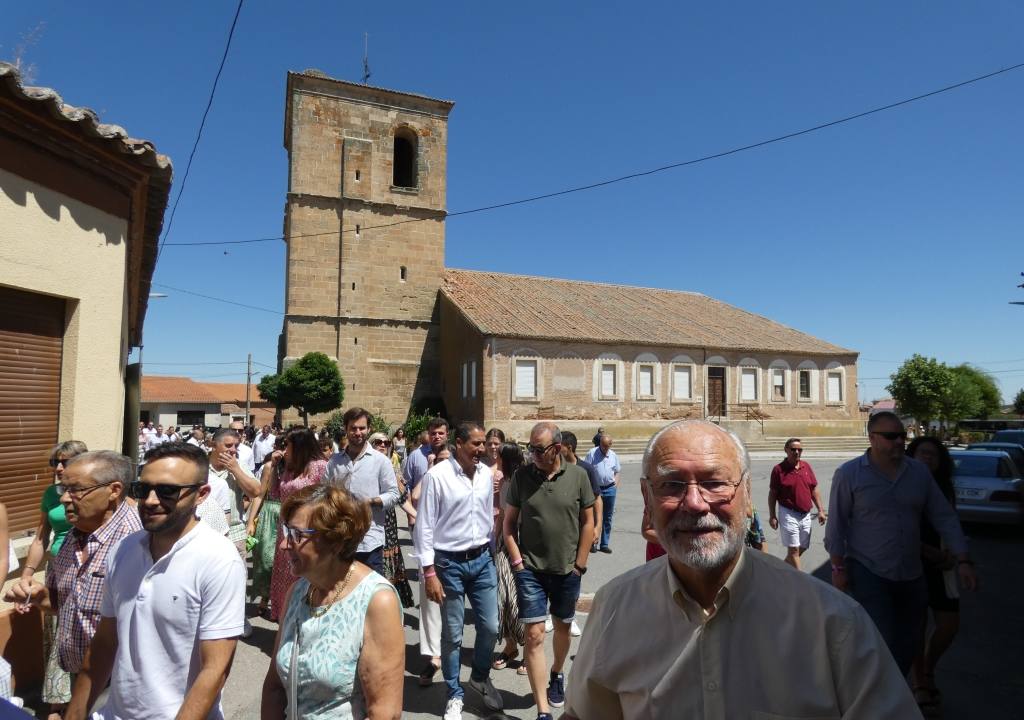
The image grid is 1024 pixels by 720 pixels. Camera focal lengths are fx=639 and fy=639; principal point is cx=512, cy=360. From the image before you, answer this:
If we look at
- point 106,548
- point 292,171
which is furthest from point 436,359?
point 106,548

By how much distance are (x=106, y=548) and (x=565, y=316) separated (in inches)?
1130

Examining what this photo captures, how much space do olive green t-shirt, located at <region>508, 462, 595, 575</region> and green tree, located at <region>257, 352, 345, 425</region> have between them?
24.0 m

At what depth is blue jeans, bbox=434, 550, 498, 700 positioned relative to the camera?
4.39 metres

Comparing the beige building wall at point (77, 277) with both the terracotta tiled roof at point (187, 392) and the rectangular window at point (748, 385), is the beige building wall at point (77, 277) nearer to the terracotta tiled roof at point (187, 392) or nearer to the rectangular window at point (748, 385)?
the rectangular window at point (748, 385)

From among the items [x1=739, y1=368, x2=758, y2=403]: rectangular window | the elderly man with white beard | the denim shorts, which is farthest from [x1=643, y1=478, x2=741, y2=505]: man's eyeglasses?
[x1=739, y1=368, x2=758, y2=403]: rectangular window

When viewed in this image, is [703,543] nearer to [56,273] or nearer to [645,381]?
[56,273]

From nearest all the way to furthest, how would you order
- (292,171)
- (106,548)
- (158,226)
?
(106,548)
(158,226)
(292,171)

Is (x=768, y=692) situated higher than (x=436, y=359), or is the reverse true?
(x=436, y=359)

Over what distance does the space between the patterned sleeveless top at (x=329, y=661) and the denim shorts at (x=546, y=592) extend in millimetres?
2189

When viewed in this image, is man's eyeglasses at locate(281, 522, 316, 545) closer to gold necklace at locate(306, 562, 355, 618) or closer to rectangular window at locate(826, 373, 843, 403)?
gold necklace at locate(306, 562, 355, 618)

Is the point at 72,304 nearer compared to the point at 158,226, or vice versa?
the point at 72,304

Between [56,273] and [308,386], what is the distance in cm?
2262

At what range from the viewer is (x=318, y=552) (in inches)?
96.8

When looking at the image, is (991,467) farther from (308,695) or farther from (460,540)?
(308,695)
